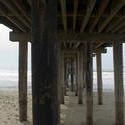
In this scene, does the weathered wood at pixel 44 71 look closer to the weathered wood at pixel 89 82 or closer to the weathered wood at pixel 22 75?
the weathered wood at pixel 89 82

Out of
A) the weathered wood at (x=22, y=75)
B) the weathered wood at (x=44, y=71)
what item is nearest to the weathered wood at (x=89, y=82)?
the weathered wood at (x=22, y=75)

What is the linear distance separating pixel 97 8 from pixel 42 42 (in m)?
3.06

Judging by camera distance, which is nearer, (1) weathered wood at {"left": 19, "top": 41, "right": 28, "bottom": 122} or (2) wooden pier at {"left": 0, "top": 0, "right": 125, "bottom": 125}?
(2) wooden pier at {"left": 0, "top": 0, "right": 125, "bottom": 125}

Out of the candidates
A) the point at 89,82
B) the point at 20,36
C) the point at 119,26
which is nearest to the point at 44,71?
the point at 89,82

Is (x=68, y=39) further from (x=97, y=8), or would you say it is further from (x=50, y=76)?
(x=50, y=76)

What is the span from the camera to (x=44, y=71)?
250 cm

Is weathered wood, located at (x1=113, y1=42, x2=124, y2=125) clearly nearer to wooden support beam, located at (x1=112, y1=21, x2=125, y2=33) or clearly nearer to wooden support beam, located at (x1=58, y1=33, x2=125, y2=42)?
wooden support beam, located at (x1=58, y1=33, x2=125, y2=42)

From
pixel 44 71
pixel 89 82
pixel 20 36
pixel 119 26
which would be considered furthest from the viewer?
pixel 20 36

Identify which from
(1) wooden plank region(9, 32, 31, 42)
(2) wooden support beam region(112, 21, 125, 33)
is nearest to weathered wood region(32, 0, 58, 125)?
(2) wooden support beam region(112, 21, 125, 33)

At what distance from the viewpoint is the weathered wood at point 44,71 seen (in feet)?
8.22

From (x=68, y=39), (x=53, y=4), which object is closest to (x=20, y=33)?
(x=68, y=39)

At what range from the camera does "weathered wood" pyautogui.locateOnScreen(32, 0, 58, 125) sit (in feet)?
8.22

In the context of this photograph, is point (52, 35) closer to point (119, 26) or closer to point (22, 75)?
point (119, 26)

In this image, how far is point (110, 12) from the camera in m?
4.91
